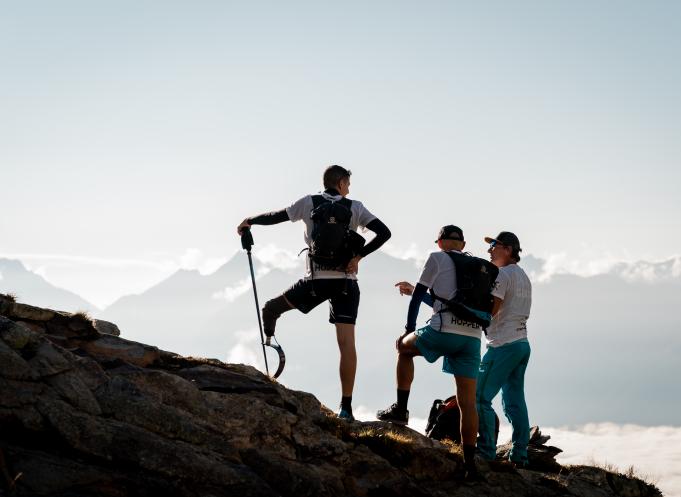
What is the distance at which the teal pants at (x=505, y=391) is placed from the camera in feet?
46.6

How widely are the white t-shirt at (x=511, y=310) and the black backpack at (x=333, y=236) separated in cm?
264

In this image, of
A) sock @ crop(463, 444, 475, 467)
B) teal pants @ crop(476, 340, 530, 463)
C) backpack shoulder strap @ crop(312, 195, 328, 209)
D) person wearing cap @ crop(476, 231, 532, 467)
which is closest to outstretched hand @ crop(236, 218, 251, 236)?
backpack shoulder strap @ crop(312, 195, 328, 209)

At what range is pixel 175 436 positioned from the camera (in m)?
10.7

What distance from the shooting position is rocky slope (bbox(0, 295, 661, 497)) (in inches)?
380

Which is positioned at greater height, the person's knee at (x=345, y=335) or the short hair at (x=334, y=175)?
the short hair at (x=334, y=175)

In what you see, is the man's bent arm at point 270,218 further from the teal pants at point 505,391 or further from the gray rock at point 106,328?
the teal pants at point 505,391

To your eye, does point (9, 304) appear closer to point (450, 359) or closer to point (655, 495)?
point (450, 359)

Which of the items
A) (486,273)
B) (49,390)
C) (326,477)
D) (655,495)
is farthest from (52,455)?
(655,495)

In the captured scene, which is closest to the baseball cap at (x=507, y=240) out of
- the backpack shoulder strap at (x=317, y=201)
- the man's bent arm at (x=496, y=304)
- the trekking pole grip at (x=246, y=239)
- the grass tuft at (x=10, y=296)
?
the man's bent arm at (x=496, y=304)

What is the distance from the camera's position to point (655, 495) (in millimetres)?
15727

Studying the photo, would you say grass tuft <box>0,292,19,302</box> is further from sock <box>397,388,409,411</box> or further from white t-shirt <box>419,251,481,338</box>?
white t-shirt <box>419,251,481,338</box>

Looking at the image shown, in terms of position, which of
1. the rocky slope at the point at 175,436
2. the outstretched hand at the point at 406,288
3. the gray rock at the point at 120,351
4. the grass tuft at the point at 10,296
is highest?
the outstretched hand at the point at 406,288

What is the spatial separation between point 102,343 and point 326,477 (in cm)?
426

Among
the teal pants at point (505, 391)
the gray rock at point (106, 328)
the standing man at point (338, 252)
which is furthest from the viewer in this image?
the gray rock at point (106, 328)
